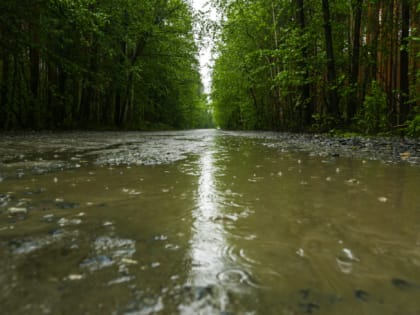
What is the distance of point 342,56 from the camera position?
1184 centimetres

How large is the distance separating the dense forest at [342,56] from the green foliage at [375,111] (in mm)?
25

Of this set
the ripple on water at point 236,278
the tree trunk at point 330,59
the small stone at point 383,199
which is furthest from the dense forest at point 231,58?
the ripple on water at point 236,278

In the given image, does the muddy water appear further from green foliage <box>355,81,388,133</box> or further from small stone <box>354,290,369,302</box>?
green foliage <box>355,81,388,133</box>

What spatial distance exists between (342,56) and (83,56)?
40.8ft

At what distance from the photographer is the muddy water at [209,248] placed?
0.90 m

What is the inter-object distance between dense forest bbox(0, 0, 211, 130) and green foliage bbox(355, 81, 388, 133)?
9026 mm

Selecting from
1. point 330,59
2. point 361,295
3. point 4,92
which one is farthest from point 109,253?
point 4,92

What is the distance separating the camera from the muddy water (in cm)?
90

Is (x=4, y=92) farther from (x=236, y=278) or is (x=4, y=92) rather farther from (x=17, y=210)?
(x=236, y=278)

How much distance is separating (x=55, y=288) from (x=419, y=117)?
736cm

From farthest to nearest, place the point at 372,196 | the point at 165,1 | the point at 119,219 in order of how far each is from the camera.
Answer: the point at 165,1
the point at 372,196
the point at 119,219

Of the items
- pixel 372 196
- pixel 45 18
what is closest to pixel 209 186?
pixel 372 196

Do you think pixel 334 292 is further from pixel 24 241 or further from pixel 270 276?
pixel 24 241

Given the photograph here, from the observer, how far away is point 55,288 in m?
0.95
